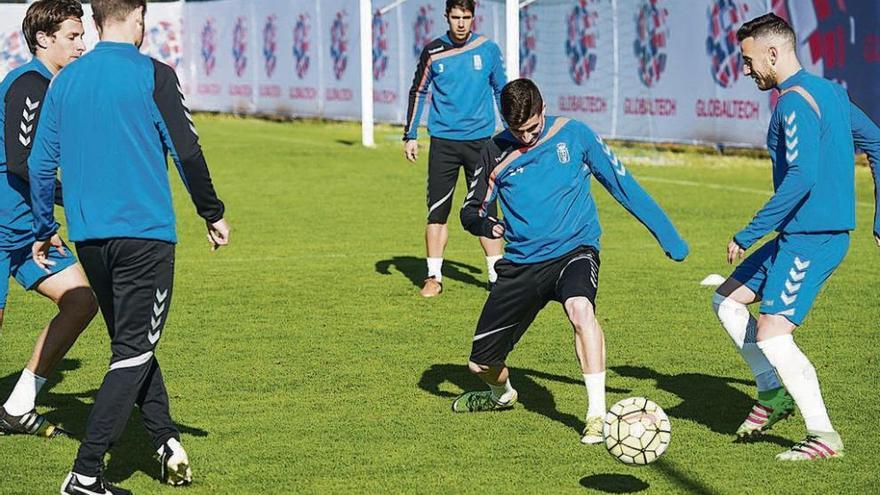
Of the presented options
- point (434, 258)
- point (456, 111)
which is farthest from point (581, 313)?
point (456, 111)

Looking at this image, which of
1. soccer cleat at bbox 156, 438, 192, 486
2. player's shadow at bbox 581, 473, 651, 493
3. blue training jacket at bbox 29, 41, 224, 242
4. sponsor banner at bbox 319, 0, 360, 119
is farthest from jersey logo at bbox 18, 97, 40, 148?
sponsor banner at bbox 319, 0, 360, 119

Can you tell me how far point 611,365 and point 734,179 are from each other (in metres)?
12.3

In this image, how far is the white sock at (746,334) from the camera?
6.81m

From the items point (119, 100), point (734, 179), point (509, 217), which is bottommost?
point (734, 179)

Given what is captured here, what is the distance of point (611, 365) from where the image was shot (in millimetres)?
8633

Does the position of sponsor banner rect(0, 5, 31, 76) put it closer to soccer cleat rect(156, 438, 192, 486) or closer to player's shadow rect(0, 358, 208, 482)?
player's shadow rect(0, 358, 208, 482)

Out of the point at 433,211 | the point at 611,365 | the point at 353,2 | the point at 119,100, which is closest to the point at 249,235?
the point at 433,211

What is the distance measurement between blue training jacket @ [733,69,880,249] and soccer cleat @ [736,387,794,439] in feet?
2.92

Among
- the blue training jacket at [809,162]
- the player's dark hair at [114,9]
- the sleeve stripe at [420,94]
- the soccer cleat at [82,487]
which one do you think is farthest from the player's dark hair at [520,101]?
A: the sleeve stripe at [420,94]

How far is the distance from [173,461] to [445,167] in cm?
604

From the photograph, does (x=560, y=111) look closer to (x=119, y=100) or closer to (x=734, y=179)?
(x=734, y=179)

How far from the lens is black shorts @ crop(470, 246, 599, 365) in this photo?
6.92 m

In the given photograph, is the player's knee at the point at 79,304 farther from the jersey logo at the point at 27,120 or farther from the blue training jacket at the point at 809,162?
the blue training jacket at the point at 809,162

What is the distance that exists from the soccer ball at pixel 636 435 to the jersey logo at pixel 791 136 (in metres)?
1.33
